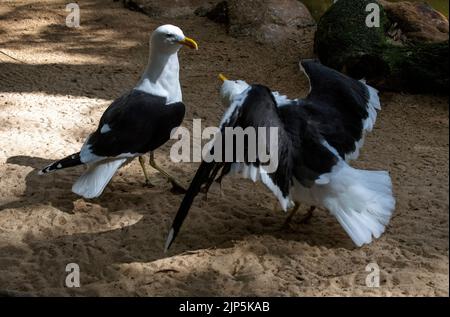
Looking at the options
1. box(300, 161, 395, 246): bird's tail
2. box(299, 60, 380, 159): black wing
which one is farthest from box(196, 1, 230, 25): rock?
box(300, 161, 395, 246): bird's tail

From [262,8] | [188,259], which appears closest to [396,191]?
[188,259]

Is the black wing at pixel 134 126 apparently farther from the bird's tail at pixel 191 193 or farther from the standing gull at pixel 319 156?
the bird's tail at pixel 191 193

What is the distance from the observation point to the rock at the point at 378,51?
17.7ft

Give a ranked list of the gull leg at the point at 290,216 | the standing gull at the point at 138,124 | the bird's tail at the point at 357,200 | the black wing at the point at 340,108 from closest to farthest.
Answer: the bird's tail at the point at 357,200, the black wing at the point at 340,108, the gull leg at the point at 290,216, the standing gull at the point at 138,124

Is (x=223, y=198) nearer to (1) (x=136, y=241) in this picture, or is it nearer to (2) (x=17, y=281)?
(1) (x=136, y=241)

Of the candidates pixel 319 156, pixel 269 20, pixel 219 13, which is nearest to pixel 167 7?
pixel 219 13

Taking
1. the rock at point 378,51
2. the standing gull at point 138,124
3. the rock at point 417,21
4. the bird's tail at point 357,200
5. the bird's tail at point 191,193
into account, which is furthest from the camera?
the rock at point 417,21

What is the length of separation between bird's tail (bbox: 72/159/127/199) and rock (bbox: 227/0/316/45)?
12.6 ft

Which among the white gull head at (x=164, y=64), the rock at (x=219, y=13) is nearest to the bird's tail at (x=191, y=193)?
the white gull head at (x=164, y=64)

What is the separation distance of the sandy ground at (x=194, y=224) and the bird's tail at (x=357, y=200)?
151 millimetres

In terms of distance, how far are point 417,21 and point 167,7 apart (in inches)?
131

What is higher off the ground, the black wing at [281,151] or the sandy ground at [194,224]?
the black wing at [281,151]

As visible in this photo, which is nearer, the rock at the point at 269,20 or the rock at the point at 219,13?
the rock at the point at 269,20

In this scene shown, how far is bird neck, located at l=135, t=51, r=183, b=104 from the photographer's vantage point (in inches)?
171
